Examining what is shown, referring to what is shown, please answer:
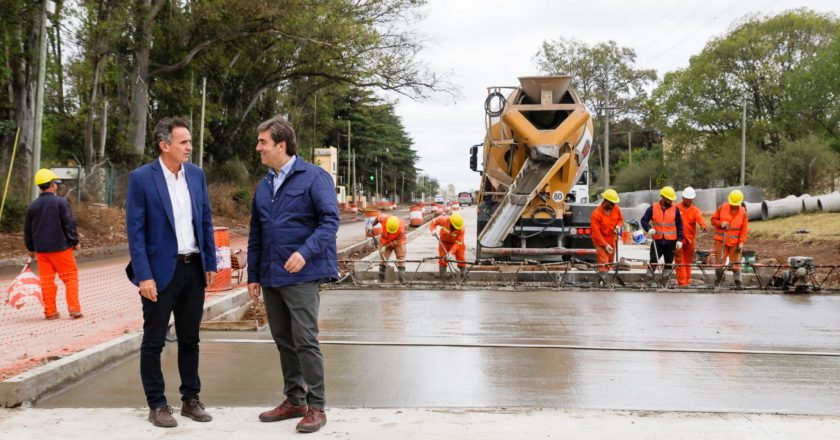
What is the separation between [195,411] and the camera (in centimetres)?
485

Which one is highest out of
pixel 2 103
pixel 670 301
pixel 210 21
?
pixel 210 21

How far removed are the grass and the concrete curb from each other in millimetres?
19553

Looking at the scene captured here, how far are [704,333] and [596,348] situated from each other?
1.66 meters

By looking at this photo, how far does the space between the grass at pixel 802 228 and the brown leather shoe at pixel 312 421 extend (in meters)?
20.1

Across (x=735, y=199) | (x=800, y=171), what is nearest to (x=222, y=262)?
(x=735, y=199)

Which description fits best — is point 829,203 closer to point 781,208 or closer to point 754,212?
point 781,208

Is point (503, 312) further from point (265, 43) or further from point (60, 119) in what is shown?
point (60, 119)

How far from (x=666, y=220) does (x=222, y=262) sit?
Result: 273 inches

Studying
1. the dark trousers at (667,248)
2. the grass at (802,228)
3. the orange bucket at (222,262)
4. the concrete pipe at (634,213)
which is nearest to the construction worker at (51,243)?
the orange bucket at (222,262)

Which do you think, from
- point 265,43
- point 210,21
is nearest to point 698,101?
point 265,43

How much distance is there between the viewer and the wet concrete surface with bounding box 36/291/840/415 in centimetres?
548

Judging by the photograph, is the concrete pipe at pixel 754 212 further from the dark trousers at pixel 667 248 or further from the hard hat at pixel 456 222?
the hard hat at pixel 456 222

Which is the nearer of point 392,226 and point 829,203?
point 392,226

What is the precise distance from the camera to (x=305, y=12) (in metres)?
29.0
